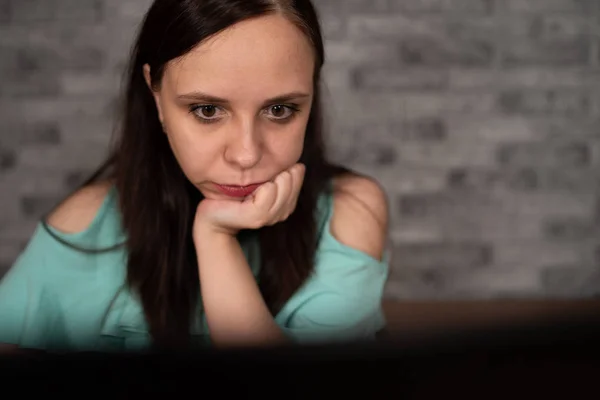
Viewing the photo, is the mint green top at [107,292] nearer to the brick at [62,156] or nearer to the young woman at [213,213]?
the young woman at [213,213]

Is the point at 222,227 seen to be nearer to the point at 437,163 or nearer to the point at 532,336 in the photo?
the point at 532,336

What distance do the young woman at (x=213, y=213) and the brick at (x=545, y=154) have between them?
0.78 m

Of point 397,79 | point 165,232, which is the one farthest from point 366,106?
point 165,232

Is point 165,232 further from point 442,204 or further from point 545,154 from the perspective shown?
point 545,154

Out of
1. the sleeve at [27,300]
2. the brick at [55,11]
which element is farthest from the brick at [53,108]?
the sleeve at [27,300]

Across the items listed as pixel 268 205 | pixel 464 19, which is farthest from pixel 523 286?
pixel 268 205

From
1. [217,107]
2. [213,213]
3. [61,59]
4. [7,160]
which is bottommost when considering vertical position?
[213,213]

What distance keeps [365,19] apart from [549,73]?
18.0 inches

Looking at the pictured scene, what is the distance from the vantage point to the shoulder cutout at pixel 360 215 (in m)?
0.89

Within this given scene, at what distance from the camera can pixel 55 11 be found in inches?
59.1

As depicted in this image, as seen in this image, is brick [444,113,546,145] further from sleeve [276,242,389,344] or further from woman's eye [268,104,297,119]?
woman's eye [268,104,297,119]

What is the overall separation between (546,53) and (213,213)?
112 centimetres

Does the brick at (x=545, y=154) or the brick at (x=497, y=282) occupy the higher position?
the brick at (x=545, y=154)

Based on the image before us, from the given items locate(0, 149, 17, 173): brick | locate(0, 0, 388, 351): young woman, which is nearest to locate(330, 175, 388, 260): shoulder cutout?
locate(0, 0, 388, 351): young woman
